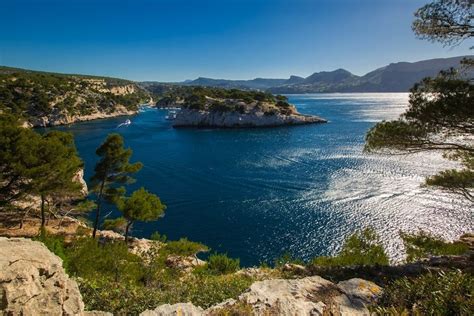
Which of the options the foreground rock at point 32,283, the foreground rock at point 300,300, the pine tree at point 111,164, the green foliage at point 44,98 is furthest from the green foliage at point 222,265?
the green foliage at point 44,98

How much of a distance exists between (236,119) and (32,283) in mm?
91981

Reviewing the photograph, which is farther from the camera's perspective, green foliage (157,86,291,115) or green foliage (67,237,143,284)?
green foliage (157,86,291,115)

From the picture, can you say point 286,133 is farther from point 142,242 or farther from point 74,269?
point 74,269

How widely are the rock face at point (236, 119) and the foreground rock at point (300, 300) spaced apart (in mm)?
88278

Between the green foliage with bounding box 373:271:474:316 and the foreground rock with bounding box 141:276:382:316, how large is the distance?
2.06 ft

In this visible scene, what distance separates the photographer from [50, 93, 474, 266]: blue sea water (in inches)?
1116

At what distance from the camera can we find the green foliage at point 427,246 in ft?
47.6

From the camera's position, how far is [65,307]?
5.41 metres

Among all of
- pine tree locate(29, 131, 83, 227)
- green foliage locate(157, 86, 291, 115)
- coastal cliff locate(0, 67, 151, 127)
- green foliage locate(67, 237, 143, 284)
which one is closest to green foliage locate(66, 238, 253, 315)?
green foliage locate(67, 237, 143, 284)

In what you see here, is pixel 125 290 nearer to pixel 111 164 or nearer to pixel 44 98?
pixel 111 164

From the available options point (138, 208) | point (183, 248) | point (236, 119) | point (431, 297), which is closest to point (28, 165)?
point (138, 208)

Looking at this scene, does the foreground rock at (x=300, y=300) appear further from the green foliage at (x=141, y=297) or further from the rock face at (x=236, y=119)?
the rock face at (x=236, y=119)

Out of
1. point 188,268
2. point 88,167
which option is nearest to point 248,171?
point 88,167

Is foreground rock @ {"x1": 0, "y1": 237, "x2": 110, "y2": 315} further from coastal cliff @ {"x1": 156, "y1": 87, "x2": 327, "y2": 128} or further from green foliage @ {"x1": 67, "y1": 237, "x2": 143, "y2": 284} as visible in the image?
coastal cliff @ {"x1": 156, "y1": 87, "x2": 327, "y2": 128}
